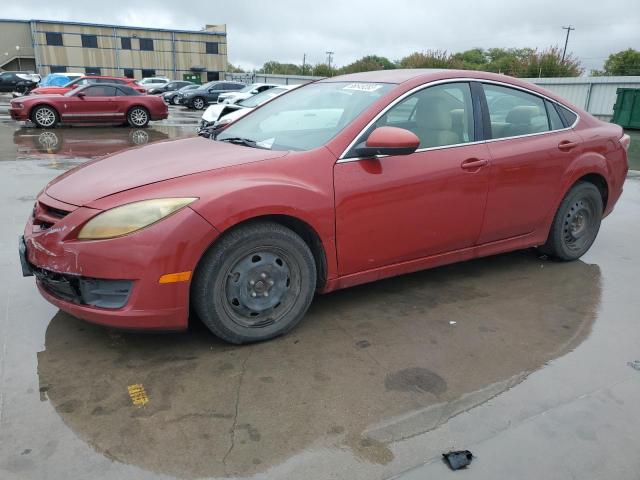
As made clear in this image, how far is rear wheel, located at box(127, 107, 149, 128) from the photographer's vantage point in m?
15.6

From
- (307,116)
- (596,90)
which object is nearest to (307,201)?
(307,116)

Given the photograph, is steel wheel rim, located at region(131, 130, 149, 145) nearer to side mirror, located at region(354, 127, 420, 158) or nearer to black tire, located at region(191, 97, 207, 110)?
side mirror, located at region(354, 127, 420, 158)

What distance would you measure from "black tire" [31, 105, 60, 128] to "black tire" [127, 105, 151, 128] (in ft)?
6.46

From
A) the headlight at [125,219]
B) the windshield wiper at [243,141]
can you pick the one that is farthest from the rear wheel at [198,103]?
the headlight at [125,219]

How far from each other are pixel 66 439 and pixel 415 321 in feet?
6.93

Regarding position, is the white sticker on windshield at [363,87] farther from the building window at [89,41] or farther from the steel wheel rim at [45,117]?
the building window at [89,41]

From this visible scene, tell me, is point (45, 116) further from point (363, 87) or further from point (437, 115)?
point (437, 115)

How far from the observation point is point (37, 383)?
262 centimetres

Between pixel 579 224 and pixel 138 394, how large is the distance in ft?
12.7

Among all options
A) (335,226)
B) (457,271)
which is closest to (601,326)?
(457,271)

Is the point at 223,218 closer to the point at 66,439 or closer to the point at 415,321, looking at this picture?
the point at 66,439

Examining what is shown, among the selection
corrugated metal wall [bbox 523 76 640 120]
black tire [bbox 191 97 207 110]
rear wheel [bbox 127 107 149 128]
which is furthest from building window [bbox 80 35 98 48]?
corrugated metal wall [bbox 523 76 640 120]

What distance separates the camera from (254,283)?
116 inches

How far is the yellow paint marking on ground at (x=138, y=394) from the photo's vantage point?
8.19 feet
